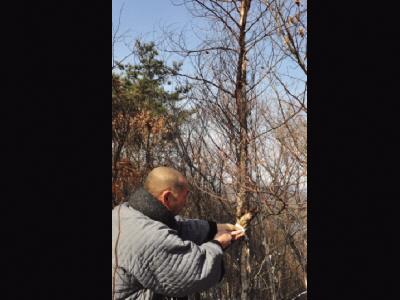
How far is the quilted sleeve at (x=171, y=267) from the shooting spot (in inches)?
53.2

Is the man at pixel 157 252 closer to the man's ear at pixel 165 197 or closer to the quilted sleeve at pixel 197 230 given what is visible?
the man's ear at pixel 165 197

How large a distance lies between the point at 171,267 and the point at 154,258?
0.06m

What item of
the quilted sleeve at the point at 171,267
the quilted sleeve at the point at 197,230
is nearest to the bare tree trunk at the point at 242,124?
the quilted sleeve at the point at 197,230

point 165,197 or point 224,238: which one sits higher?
point 165,197

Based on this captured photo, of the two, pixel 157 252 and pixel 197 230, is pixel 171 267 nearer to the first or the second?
pixel 157 252

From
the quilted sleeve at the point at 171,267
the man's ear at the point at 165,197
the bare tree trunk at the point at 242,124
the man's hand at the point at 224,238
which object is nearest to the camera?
the quilted sleeve at the point at 171,267

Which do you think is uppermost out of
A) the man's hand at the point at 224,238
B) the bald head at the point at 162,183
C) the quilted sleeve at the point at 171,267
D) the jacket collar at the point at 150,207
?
the bald head at the point at 162,183

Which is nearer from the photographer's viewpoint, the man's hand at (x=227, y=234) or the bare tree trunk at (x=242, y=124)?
the man's hand at (x=227, y=234)

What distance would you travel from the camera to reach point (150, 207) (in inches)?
57.0

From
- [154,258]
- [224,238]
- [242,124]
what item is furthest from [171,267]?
[242,124]

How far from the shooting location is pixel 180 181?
1.53 m
